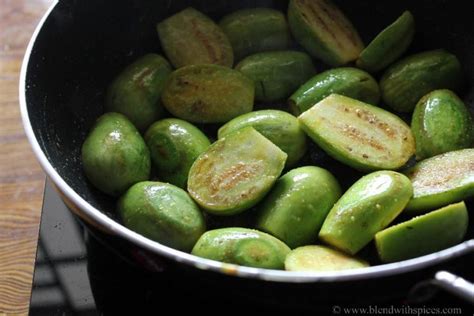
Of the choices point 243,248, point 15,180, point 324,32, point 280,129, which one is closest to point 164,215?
point 243,248

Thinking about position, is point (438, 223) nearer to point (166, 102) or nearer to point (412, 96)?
point (412, 96)

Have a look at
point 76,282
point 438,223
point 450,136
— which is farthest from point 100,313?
point 450,136

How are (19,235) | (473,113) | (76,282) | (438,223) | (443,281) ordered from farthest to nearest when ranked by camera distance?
(473,113) < (19,235) < (76,282) < (438,223) < (443,281)

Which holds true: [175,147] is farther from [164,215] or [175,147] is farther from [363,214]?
[363,214]

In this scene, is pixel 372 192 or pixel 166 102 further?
pixel 166 102

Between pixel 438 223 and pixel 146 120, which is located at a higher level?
pixel 438 223

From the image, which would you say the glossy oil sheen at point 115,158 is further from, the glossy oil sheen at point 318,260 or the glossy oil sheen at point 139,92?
the glossy oil sheen at point 318,260
